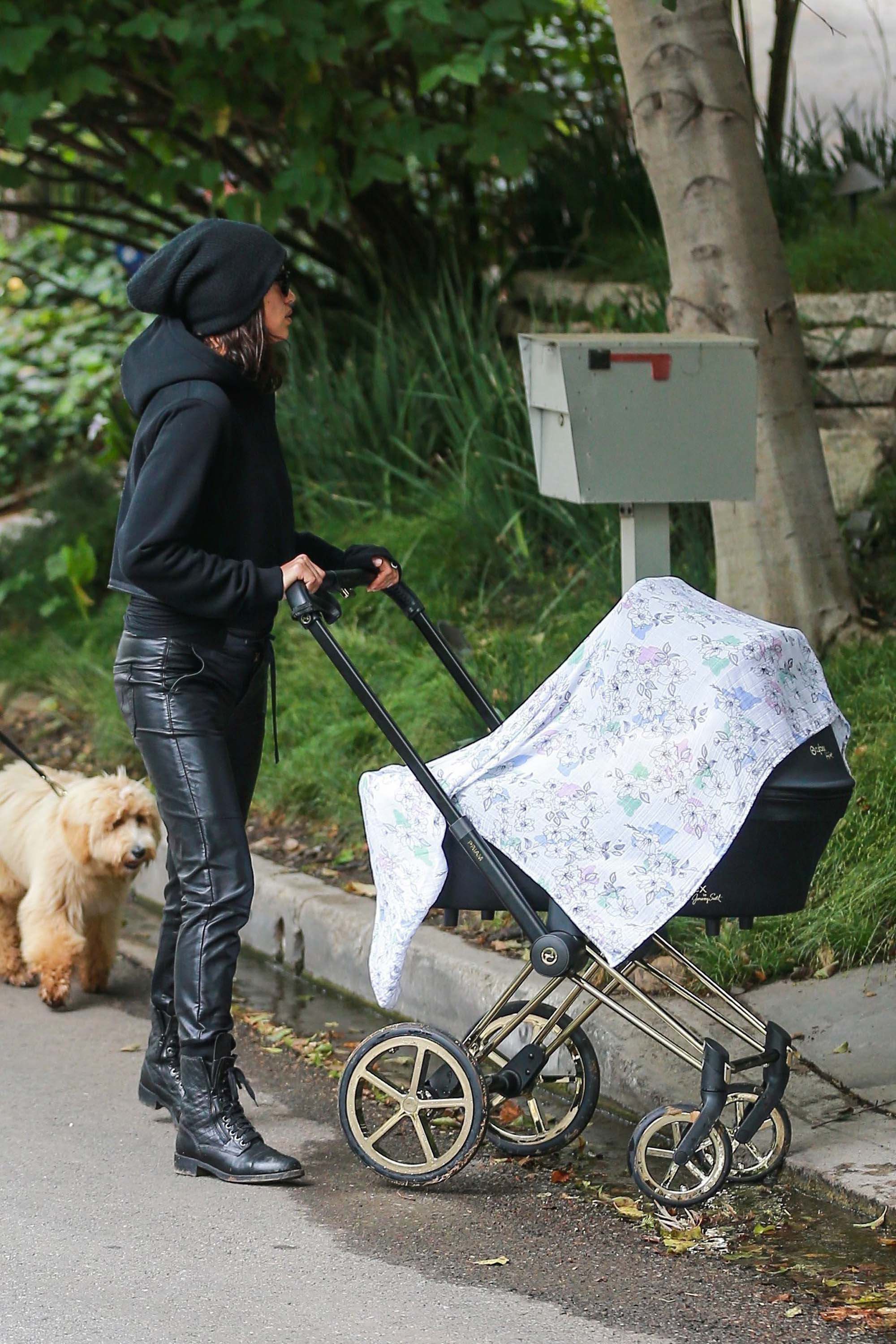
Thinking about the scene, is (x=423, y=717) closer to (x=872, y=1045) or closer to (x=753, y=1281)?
(x=872, y=1045)

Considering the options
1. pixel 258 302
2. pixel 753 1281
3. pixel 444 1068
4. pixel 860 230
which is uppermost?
pixel 860 230

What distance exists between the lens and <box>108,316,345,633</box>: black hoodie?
365 centimetres

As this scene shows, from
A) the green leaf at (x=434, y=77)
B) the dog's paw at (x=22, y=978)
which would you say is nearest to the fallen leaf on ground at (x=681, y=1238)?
the dog's paw at (x=22, y=978)

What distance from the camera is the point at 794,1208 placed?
3666mm

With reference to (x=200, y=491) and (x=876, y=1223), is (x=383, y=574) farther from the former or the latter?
(x=876, y=1223)

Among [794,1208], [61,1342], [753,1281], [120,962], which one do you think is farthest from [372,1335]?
[120,962]

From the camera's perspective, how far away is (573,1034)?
155 inches

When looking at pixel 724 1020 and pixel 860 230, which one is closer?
pixel 724 1020

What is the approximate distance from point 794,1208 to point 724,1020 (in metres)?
0.43

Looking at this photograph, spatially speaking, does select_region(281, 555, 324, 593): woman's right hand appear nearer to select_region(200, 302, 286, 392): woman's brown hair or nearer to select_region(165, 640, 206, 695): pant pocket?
select_region(165, 640, 206, 695): pant pocket

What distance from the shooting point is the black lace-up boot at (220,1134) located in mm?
3830

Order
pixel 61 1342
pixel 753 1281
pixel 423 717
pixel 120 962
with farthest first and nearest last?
pixel 423 717
pixel 120 962
pixel 753 1281
pixel 61 1342

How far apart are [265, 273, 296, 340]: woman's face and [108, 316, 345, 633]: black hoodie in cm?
12

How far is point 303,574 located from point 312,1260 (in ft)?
4.73
